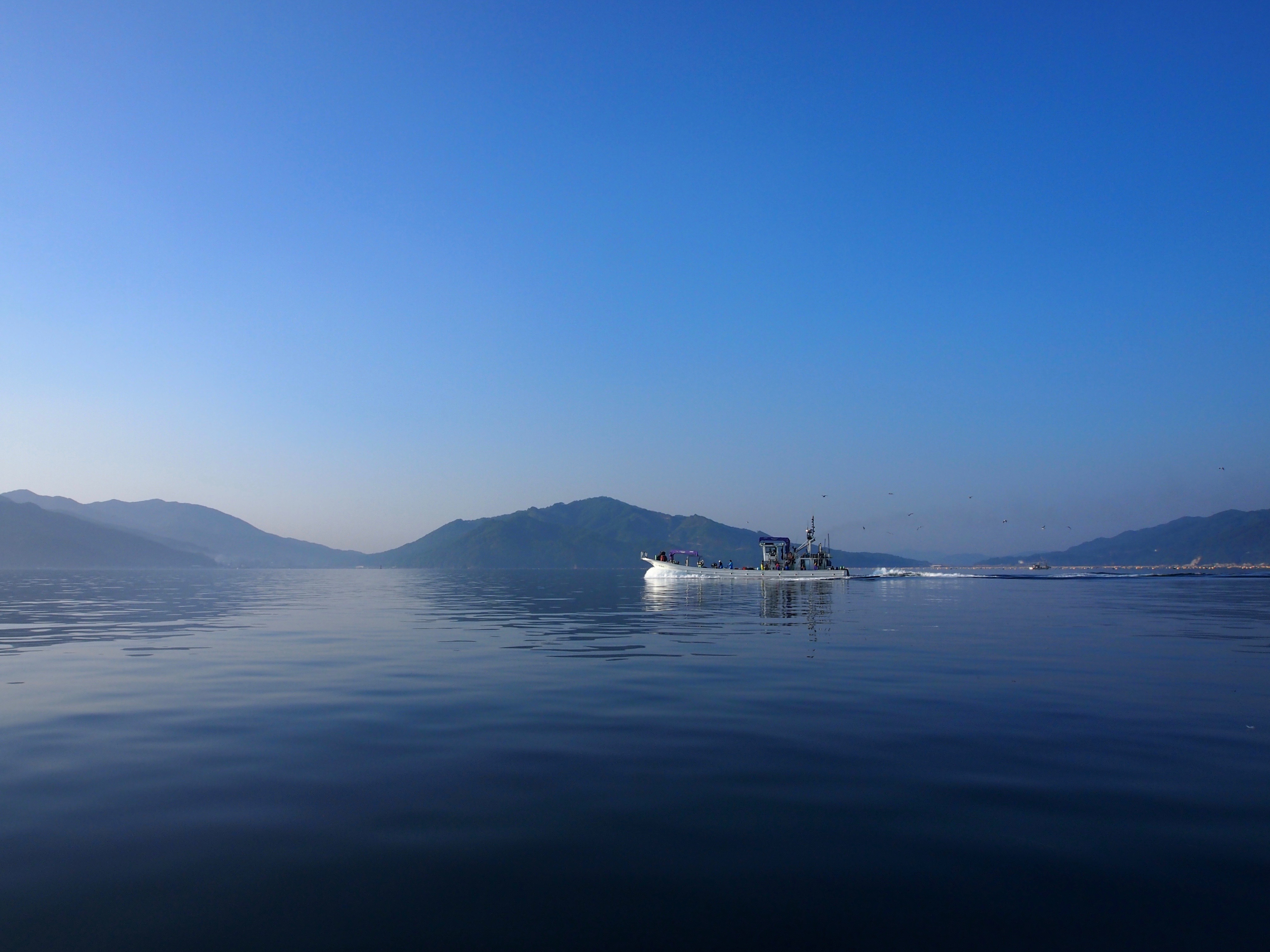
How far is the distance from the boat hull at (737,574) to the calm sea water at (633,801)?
103432 millimetres

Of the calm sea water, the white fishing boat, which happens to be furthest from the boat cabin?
the calm sea water

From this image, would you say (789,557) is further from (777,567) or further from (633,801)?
(633,801)

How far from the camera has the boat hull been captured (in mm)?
131125

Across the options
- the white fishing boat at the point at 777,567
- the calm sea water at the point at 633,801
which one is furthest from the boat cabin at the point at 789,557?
the calm sea water at the point at 633,801

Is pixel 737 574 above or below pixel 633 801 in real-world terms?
above

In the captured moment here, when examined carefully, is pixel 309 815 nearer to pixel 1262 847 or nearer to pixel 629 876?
pixel 629 876

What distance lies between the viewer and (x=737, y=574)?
138875mm

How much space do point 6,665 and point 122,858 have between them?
75.9 ft

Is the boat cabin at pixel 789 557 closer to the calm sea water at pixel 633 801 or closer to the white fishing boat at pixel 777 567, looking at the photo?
the white fishing boat at pixel 777 567

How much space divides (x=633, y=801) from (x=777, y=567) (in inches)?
5225

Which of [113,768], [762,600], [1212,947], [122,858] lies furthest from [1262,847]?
[762,600]

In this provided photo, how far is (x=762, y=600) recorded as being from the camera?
72.4 m

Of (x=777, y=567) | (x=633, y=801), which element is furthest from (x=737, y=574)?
(x=633, y=801)

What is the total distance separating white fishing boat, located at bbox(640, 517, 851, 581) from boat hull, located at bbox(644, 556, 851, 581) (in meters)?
0.09
